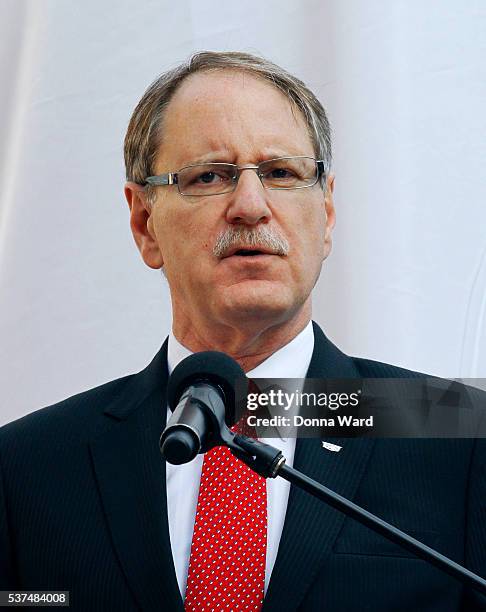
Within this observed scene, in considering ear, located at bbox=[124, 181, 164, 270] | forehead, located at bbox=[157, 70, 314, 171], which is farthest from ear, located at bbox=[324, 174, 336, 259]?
ear, located at bbox=[124, 181, 164, 270]

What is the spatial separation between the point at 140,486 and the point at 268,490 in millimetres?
232

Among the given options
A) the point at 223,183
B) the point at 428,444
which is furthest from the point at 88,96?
the point at 428,444

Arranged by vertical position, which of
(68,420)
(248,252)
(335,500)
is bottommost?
(335,500)

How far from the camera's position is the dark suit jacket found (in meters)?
1.72

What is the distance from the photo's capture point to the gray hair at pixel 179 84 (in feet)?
7.14

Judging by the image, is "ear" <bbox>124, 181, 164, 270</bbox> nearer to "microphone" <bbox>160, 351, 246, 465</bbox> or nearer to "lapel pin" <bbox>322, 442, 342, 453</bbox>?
"lapel pin" <bbox>322, 442, 342, 453</bbox>

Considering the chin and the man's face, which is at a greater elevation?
the man's face

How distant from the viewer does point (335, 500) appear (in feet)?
3.92

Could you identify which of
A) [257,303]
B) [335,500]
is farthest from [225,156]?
[335,500]

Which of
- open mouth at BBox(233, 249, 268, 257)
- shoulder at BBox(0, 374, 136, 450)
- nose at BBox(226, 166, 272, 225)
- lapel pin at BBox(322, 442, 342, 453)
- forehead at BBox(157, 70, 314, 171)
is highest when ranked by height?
forehead at BBox(157, 70, 314, 171)

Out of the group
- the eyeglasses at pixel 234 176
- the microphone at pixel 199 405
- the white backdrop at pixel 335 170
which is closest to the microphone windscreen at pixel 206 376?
the microphone at pixel 199 405

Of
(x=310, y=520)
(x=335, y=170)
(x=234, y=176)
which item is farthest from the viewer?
(x=335, y=170)

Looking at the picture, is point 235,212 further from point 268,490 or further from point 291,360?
point 268,490

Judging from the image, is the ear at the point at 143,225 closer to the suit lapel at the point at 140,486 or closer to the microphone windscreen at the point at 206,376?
the suit lapel at the point at 140,486
